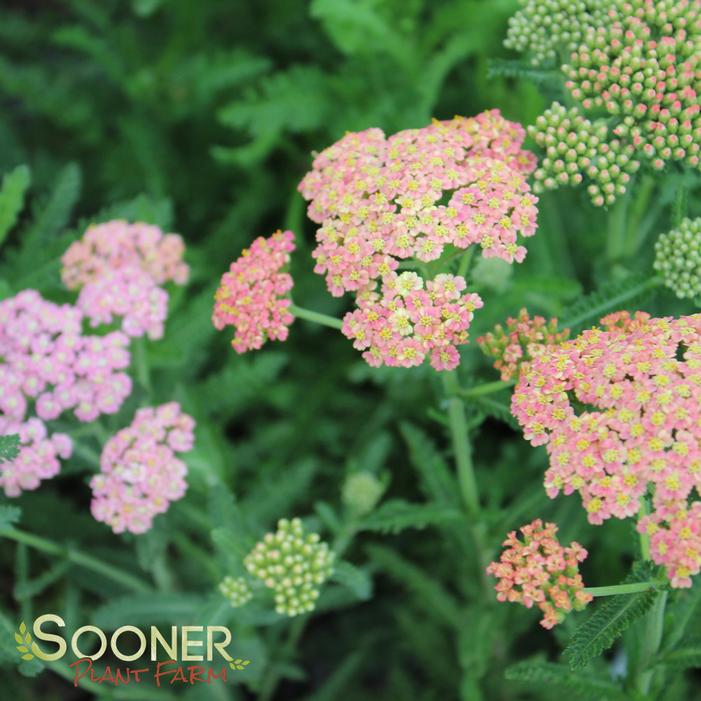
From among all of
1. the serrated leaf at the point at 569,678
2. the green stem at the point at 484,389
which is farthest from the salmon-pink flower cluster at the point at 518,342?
the serrated leaf at the point at 569,678

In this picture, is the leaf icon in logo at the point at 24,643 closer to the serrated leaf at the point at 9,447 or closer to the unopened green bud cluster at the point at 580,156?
the serrated leaf at the point at 9,447

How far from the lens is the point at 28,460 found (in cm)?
277

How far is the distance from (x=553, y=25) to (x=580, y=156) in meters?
0.48

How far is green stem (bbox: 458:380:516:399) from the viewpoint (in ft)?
8.42

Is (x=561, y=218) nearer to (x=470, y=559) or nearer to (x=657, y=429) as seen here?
(x=470, y=559)

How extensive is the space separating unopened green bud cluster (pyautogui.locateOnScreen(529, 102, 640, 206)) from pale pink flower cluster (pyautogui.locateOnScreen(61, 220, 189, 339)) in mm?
1448

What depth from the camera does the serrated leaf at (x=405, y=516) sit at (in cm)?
292

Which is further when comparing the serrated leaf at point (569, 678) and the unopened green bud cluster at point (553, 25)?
the unopened green bud cluster at point (553, 25)

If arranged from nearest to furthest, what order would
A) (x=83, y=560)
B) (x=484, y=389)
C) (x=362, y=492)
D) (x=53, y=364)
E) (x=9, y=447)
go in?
(x=9, y=447)
(x=484, y=389)
(x=53, y=364)
(x=362, y=492)
(x=83, y=560)

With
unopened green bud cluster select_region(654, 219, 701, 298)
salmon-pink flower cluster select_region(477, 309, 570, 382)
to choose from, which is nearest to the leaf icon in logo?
salmon-pink flower cluster select_region(477, 309, 570, 382)

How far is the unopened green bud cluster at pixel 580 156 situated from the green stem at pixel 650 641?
123 cm

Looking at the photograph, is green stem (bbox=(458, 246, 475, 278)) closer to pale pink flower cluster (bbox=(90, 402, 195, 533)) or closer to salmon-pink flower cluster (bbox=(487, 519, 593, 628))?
salmon-pink flower cluster (bbox=(487, 519, 593, 628))

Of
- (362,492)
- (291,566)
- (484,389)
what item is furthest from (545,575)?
(362,492)

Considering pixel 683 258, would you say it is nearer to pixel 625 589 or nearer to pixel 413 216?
pixel 413 216
